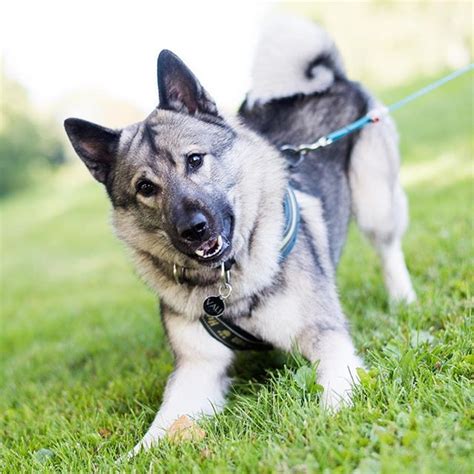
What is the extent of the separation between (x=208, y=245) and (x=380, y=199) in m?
1.94

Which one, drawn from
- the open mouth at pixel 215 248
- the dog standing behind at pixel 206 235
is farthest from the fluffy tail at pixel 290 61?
the open mouth at pixel 215 248

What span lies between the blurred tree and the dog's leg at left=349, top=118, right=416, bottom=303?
103 ft

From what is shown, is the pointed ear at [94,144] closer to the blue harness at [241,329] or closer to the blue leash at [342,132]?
the blue harness at [241,329]

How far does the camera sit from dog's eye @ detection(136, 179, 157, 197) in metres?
2.82

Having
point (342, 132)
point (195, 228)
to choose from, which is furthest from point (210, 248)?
point (342, 132)

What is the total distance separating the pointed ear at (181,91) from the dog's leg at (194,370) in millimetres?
1089

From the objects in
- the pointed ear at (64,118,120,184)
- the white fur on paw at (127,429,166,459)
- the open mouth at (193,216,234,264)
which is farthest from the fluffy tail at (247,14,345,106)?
the white fur on paw at (127,429,166,459)

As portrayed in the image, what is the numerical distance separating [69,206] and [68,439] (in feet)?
60.7

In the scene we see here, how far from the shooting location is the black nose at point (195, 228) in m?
2.52

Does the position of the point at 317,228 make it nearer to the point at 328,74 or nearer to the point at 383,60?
the point at 328,74

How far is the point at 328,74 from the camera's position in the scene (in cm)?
425

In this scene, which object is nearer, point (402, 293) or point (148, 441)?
point (148, 441)

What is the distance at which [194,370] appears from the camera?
2951 mm

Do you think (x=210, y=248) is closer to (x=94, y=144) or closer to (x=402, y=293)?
(x=94, y=144)
